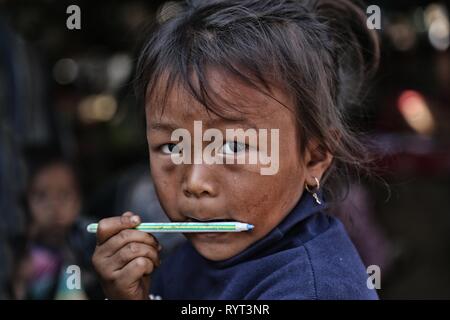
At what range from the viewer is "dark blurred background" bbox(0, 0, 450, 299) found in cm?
193

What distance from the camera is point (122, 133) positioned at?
380 centimetres

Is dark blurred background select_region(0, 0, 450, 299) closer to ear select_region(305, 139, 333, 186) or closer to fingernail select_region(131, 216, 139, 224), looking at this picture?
ear select_region(305, 139, 333, 186)

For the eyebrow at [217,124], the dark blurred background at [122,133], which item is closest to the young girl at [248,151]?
the eyebrow at [217,124]

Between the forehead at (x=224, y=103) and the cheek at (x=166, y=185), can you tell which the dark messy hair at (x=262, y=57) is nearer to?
the forehead at (x=224, y=103)

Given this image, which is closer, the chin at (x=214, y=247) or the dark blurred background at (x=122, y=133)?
the chin at (x=214, y=247)

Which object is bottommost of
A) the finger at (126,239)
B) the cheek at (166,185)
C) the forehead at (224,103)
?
the finger at (126,239)

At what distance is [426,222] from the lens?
4066 millimetres

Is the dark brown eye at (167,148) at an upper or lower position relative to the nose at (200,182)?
upper

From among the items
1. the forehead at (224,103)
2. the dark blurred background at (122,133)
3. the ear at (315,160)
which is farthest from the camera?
the dark blurred background at (122,133)

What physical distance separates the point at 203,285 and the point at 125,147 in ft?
9.55

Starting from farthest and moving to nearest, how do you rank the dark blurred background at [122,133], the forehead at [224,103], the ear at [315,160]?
the dark blurred background at [122,133]
the ear at [315,160]
the forehead at [224,103]

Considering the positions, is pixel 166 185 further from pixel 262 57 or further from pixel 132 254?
pixel 262 57

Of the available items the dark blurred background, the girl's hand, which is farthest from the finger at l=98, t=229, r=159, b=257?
the dark blurred background

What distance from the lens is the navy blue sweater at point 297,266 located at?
964 mm
